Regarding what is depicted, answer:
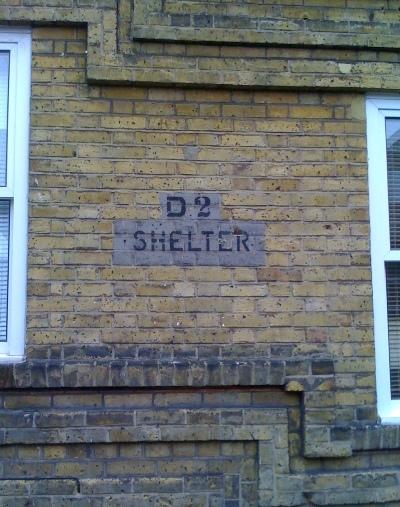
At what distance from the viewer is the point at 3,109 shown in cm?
402

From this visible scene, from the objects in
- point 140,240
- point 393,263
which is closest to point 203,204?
point 140,240

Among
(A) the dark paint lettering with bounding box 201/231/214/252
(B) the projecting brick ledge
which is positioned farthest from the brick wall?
(A) the dark paint lettering with bounding box 201/231/214/252

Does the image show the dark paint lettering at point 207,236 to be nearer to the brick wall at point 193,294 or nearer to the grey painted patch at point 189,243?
the grey painted patch at point 189,243

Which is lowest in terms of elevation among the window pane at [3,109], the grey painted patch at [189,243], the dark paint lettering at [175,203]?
the grey painted patch at [189,243]

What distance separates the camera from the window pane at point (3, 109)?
398 centimetres

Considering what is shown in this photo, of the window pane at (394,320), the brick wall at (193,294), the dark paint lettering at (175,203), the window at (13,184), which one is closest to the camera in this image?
the brick wall at (193,294)

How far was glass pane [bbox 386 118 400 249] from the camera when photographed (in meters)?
4.18

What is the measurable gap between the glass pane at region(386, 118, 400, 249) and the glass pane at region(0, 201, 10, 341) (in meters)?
2.42

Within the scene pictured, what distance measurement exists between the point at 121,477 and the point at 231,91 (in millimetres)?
2449

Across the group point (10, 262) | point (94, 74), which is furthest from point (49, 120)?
point (10, 262)

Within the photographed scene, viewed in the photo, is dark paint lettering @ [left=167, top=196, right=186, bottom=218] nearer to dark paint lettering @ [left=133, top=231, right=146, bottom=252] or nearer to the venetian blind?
dark paint lettering @ [left=133, top=231, right=146, bottom=252]

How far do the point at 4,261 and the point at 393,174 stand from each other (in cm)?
254

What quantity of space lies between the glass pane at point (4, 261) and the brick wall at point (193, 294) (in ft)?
0.59

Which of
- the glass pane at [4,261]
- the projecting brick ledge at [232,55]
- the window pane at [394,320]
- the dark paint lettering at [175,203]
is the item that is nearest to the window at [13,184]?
the glass pane at [4,261]
